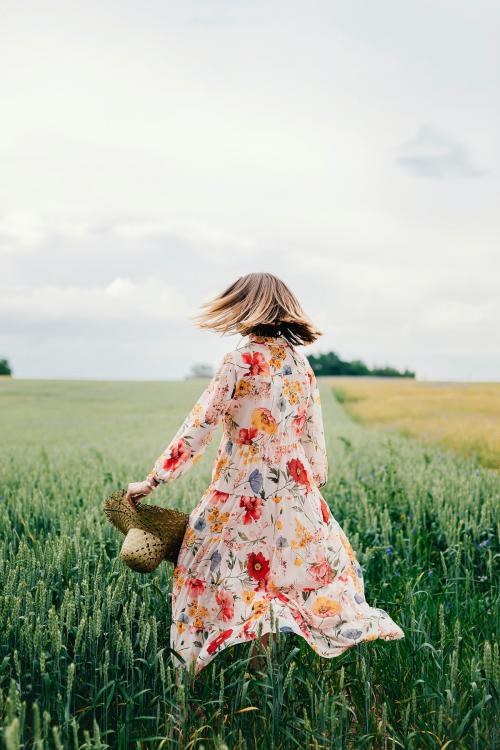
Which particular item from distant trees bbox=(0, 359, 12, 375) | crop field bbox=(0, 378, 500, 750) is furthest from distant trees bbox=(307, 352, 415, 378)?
crop field bbox=(0, 378, 500, 750)

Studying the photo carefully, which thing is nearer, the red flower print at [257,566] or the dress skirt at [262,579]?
the dress skirt at [262,579]

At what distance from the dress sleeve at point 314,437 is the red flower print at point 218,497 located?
1.70ft

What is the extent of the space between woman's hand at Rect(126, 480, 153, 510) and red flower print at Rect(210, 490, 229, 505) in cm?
28

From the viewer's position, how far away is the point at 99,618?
2.45m

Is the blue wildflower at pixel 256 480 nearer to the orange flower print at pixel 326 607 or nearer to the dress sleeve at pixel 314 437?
the dress sleeve at pixel 314 437

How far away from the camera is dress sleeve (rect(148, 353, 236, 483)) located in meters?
2.79

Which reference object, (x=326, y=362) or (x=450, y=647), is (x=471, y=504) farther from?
(x=326, y=362)

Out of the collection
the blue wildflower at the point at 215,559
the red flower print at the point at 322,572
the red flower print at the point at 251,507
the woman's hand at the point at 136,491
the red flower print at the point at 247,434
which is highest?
the red flower print at the point at 247,434

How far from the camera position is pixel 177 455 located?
279 cm

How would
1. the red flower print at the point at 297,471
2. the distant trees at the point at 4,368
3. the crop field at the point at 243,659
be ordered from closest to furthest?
the crop field at the point at 243,659 < the red flower print at the point at 297,471 < the distant trees at the point at 4,368

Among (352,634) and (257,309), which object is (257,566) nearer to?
(352,634)

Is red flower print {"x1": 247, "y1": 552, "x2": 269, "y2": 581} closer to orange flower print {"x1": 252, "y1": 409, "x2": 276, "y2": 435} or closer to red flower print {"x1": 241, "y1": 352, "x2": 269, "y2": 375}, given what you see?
orange flower print {"x1": 252, "y1": 409, "x2": 276, "y2": 435}

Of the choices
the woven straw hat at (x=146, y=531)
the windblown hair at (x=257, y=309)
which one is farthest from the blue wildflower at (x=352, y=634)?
the windblown hair at (x=257, y=309)

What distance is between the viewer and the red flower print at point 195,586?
284 centimetres
